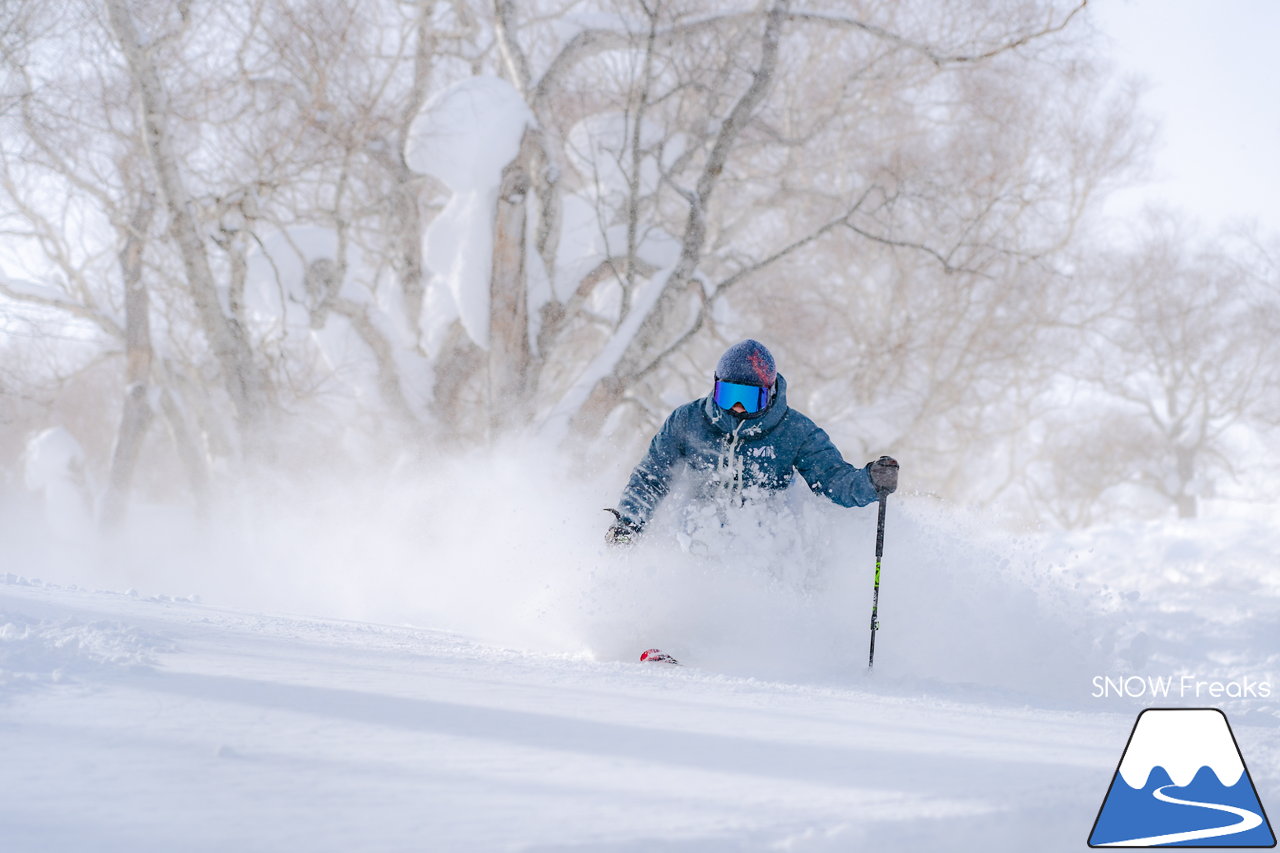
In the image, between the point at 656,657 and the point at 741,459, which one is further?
the point at 741,459

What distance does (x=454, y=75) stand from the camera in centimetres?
1185

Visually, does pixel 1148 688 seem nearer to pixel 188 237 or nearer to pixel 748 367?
pixel 748 367

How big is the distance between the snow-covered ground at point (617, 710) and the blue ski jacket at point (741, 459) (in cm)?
22

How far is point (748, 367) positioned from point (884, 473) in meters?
0.76

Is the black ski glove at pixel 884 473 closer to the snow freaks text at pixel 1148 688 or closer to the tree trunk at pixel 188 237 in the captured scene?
the snow freaks text at pixel 1148 688

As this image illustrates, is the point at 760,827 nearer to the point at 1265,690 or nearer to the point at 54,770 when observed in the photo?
the point at 54,770

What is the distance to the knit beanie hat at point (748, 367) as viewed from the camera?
417 centimetres

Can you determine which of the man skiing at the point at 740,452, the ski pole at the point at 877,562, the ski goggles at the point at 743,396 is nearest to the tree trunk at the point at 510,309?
the man skiing at the point at 740,452

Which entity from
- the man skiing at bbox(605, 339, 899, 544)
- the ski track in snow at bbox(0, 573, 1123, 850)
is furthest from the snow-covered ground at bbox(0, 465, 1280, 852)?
the man skiing at bbox(605, 339, 899, 544)

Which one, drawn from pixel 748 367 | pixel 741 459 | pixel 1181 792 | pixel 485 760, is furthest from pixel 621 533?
pixel 1181 792

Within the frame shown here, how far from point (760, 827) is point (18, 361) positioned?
44.1ft

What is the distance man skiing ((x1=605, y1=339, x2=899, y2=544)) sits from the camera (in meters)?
4.19

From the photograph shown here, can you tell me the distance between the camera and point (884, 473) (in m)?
4.03

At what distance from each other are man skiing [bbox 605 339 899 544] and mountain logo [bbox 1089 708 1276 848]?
1.76m
